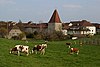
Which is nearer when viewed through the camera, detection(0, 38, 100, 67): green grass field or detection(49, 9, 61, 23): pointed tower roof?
detection(0, 38, 100, 67): green grass field

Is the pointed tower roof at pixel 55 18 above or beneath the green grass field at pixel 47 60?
above

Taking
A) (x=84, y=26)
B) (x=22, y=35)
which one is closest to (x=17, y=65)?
(x=22, y=35)

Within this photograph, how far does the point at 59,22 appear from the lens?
382 feet

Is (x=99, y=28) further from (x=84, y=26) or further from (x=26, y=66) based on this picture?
(x=26, y=66)

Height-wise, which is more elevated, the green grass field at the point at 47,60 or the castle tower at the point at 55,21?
the castle tower at the point at 55,21

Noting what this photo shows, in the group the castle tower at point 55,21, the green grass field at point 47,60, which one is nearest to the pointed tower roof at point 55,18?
the castle tower at point 55,21

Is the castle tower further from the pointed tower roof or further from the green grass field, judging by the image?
the green grass field

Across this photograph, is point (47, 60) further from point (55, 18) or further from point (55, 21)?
point (55, 18)

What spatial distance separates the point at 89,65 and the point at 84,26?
119m

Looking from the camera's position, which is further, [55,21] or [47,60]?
[55,21]

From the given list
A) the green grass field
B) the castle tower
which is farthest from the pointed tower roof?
the green grass field

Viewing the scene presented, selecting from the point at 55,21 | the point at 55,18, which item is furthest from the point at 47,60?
the point at 55,18

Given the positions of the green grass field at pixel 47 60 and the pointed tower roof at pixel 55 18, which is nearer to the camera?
the green grass field at pixel 47 60

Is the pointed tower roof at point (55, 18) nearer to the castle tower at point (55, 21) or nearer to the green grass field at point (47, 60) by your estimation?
the castle tower at point (55, 21)
